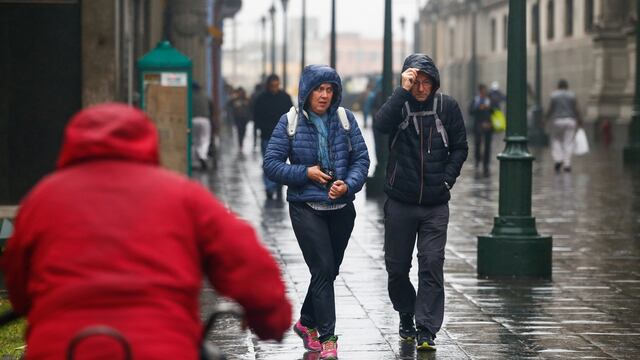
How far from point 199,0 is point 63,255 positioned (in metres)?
30.8

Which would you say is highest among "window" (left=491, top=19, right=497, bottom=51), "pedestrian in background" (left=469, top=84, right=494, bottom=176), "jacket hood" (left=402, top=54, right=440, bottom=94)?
"window" (left=491, top=19, right=497, bottom=51)

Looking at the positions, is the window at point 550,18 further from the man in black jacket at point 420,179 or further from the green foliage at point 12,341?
the green foliage at point 12,341

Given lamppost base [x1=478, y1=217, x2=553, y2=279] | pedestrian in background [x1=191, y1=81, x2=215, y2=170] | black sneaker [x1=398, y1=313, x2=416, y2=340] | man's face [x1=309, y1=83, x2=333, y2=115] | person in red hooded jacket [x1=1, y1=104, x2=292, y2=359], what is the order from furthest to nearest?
pedestrian in background [x1=191, y1=81, x2=215, y2=170], lamppost base [x1=478, y1=217, x2=553, y2=279], black sneaker [x1=398, y1=313, x2=416, y2=340], man's face [x1=309, y1=83, x2=333, y2=115], person in red hooded jacket [x1=1, y1=104, x2=292, y2=359]

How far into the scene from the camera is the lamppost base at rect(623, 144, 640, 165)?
1203 inches

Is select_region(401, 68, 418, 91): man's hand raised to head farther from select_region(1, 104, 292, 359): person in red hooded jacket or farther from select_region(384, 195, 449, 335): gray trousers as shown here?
select_region(1, 104, 292, 359): person in red hooded jacket

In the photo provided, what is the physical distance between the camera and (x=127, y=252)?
140 inches

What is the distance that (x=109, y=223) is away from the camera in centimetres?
359

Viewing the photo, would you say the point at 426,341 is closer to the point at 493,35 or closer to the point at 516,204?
the point at 516,204

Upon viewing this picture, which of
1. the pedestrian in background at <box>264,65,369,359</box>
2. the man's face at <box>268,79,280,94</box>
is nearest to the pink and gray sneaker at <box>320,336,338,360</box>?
the pedestrian in background at <box>264,65,369,359</box>

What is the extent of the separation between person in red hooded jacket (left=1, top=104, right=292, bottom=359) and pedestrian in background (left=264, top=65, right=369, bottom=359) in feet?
15.4

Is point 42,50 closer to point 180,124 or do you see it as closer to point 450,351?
point 180,124

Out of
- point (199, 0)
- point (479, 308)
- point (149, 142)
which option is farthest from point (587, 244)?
point (199, 0)

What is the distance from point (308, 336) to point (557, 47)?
166 ft

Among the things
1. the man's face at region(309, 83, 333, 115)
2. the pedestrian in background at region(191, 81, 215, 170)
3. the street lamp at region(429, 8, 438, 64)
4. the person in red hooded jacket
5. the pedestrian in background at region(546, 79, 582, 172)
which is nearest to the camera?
the person in red hooded jacket
